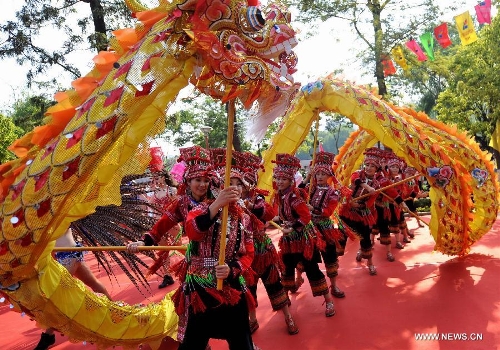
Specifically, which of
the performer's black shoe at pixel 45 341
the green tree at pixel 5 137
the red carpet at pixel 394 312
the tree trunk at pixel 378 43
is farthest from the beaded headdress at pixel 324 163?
the green tree at pixel 5 137

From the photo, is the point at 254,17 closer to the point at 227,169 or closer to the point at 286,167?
the point at 227,169

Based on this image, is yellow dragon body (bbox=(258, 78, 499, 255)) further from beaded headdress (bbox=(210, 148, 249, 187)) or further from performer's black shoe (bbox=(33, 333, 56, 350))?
performer's black shoe (bbox=(33, 333, 56, 350))

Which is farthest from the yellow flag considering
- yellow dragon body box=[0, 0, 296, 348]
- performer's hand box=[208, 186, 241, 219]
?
performer's hand box=[208, 186, 241, 219]

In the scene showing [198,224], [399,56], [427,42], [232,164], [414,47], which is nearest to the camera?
[198,224]

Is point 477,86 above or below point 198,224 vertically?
above

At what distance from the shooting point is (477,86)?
42.6 feet

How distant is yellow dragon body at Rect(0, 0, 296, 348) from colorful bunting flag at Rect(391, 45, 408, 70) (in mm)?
9993

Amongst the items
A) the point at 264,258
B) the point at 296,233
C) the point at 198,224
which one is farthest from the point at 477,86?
the point at 198,224

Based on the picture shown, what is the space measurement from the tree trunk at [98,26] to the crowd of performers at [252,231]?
190 inches

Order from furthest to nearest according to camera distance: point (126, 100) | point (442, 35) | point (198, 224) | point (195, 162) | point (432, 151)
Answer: point (442, 35)
point (432, 151)
point (195, 162)
point (198, 224)
point (126, 100)

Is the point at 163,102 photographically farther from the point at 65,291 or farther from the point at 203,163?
the point at 65,291

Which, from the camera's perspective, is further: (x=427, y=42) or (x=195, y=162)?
(x=427, y=42)

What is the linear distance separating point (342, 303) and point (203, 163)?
237 centimetres

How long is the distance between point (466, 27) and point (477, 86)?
3469 mm
